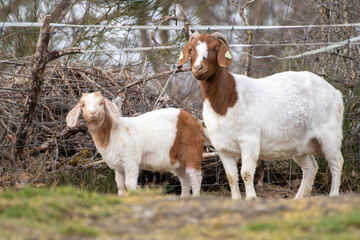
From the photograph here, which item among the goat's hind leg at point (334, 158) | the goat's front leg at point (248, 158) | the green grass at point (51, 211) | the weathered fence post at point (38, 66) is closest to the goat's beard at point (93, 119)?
the weathered fence post at point (38, 66)

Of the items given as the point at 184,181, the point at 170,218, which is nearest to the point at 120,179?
the point at 184,181

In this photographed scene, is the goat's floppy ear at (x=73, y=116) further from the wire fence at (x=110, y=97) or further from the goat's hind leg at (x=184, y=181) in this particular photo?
the goat's hind leg at (x=184, y=181)

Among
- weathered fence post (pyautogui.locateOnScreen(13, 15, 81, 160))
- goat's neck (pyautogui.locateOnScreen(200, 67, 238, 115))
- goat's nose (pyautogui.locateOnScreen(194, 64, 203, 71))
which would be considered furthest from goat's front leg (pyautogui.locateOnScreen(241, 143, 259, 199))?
weathered fence post (pyautogui.locateOnScreen(13, 15, 81, 160))

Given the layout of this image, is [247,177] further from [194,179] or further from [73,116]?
[73,116]

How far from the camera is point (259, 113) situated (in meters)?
7.04

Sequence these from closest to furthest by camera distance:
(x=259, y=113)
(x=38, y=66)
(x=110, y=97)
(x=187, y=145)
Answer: (x=259, y=113) < (x=187, y=145) < (x=38, y=66) < (x=110, y=97)

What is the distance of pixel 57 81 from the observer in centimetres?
1006

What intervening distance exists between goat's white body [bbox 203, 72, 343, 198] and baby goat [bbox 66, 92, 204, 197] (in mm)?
713

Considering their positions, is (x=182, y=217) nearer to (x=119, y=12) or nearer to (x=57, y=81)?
(x=57, y=81)

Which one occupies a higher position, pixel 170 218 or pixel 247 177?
pixel 247 177

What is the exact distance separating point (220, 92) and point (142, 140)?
135 cm

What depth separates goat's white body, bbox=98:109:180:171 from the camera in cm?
746

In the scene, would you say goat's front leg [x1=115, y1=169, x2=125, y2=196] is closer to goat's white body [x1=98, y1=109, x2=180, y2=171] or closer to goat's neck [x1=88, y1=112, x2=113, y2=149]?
goat's white body [x1=98, y1=109, x2=180, y2=171]

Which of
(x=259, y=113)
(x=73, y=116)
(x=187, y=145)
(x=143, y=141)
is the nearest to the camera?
(x=259, y=113)
